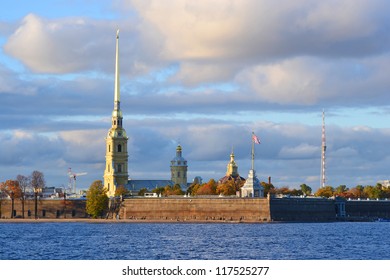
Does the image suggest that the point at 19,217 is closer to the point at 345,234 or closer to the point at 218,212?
the point at 218,212

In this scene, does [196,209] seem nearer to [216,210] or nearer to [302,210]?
[216,210]

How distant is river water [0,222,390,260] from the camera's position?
9169 cm

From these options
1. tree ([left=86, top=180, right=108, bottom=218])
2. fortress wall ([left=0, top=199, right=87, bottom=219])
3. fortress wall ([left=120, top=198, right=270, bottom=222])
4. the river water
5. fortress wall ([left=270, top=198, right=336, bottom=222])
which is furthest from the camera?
fortress wall ([left=0, top=199, right=87, bottom=219])

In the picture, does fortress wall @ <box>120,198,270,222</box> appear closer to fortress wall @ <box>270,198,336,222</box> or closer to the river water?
fortress wall @ <box>270,198,336,222</box>

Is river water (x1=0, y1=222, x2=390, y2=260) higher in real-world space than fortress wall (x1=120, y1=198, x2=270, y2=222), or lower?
lower

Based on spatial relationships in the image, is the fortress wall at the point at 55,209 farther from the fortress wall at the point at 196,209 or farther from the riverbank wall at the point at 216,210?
the fortress wall at the point at 196,209

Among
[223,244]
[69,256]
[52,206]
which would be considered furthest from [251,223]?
[69,256]

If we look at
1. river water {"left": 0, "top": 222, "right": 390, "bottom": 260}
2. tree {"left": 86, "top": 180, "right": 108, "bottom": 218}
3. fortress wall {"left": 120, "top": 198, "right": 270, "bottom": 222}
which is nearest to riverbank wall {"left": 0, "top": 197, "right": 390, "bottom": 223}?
fortress wall {"left": 120, "top": 198, "right": 270, "bottom": 222}

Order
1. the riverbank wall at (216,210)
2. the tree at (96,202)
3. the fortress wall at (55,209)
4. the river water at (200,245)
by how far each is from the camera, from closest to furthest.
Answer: the river water at (200,245)
the riverbank wall at (216,210)
the tree at (96,202)
the fortress wall at (55,209)

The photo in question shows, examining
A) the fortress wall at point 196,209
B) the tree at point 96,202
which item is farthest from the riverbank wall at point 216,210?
the tree at point 96,202

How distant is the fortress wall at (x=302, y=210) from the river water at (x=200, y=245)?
29.2 meters

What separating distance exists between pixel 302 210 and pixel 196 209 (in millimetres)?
16148

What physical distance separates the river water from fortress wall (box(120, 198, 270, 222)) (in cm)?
2831

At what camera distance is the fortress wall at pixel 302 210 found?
172m
